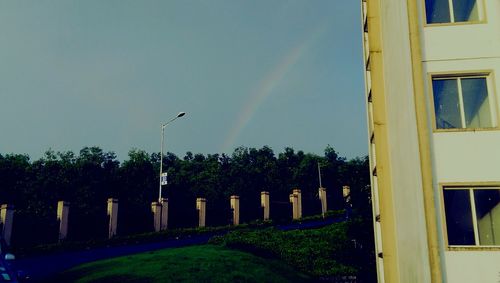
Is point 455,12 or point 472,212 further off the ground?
point 455,12

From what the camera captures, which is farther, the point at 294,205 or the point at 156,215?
the point at 294,205

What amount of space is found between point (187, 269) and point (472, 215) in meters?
14.1

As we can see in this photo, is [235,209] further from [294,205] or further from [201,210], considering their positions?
[294,205]

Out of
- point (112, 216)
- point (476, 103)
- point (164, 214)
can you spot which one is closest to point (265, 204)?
point (164, 214)

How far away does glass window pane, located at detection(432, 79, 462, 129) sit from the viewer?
13.1 meters

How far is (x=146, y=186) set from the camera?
62406mm

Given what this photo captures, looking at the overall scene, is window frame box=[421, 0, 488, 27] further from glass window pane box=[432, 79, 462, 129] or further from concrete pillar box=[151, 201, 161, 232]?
concrete pillar box=[151, 201, 161, 232]

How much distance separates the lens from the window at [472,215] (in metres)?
12.0

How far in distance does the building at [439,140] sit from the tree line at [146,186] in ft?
36.9

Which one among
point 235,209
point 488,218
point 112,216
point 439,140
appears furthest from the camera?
point 235,209

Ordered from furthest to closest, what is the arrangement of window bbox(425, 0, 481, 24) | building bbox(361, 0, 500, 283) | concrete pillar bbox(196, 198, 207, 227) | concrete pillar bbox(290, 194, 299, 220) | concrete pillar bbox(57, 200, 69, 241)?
1. concrete pillar bbox(290, 194, 299, 220)
2. concrete pillar bbox(196, 198, 207, 227)
3. concrete pillar bbox(57, 200, 69, 241)
4. window bbox(425, 0, 481, 24)
5. building bbox(361, 0, 500, 283)

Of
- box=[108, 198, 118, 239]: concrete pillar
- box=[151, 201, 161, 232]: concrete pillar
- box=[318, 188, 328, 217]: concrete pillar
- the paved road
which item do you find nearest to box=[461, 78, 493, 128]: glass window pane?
the paved road

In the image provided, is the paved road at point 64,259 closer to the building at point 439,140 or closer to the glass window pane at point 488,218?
the building at point 439,140

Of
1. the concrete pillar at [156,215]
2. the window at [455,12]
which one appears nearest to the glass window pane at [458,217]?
the window at [455,12]
